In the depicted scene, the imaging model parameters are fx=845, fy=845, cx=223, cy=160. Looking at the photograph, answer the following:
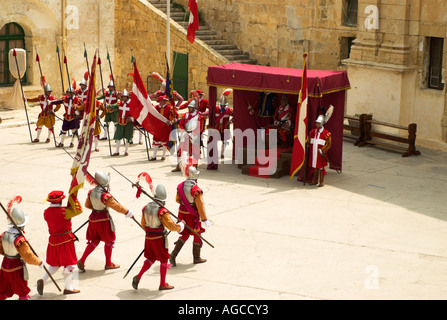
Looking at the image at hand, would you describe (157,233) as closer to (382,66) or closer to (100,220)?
(100,220)

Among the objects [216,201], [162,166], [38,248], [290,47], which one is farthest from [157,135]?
[290,47]

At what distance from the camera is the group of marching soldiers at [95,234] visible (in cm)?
991

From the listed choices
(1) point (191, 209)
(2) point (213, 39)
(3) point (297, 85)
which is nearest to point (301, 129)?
(3) point (297, 85)

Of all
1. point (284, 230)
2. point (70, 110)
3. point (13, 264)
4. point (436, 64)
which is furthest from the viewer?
point (436, 64)

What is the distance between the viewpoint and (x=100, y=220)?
11.4m

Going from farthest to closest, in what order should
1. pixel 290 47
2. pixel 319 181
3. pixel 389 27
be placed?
pixel 290 47 → pixel 389 27 → pixel 319 181

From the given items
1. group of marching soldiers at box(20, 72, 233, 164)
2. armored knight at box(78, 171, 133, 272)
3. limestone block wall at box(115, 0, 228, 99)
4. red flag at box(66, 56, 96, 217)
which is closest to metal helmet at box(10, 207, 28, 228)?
red flag at box(66, 56, 96, 217)

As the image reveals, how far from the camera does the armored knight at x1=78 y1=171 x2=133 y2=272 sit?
11.2 meters

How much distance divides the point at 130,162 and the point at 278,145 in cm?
316

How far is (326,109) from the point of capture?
17344 mm

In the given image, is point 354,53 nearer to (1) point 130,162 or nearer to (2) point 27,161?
(1) point 130,162

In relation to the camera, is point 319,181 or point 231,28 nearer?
point 319,181

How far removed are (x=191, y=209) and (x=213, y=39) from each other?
630 inches

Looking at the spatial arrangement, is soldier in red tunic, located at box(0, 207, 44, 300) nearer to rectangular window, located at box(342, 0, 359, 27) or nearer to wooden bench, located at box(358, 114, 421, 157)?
wooden bench, located at box(358, 114, 421, 157)
